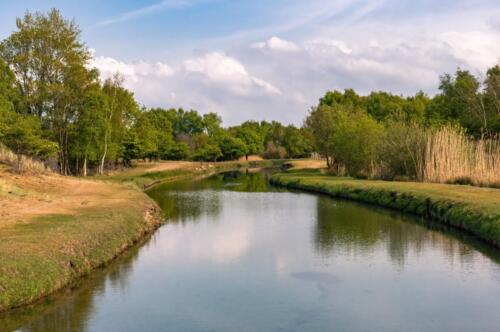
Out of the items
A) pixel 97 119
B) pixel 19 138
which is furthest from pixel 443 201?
pixel 97 119

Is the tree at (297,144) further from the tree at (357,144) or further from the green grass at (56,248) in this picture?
the green grass at (56,248)

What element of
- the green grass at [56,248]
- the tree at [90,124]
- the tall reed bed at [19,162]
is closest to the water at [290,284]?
the green grass at [56,248]

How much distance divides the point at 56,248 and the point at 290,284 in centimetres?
711

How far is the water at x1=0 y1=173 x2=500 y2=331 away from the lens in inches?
484

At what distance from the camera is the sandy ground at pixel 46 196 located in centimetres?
2280

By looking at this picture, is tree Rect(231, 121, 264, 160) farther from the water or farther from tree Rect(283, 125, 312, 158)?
the water

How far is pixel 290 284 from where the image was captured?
15.4 m

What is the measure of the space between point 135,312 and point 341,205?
2377cm

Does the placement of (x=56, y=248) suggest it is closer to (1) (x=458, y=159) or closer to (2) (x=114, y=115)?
(1) (x=458, y=159)

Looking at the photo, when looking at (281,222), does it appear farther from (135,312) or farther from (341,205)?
(135,312)

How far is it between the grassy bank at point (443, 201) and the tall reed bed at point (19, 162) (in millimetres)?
22388

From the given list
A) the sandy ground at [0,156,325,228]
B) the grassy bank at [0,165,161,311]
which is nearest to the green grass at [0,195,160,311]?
the grassy bank at [0,165,161,311]

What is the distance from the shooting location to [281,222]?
93.1ft

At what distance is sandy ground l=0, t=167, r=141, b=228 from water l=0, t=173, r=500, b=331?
4.65 meters
